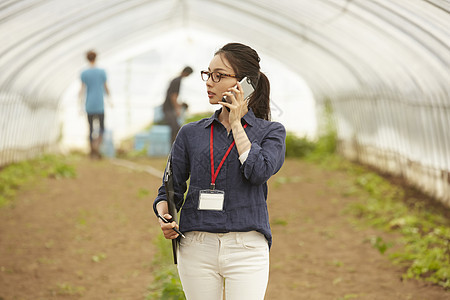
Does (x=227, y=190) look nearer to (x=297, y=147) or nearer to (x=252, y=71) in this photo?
(x=252, y=71)

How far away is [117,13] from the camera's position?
34.9ft

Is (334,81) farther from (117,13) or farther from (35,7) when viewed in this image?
(35,7)

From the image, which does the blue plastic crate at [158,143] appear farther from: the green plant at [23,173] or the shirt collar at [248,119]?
the shirt collar at [248,119]

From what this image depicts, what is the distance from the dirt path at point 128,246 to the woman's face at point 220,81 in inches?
125

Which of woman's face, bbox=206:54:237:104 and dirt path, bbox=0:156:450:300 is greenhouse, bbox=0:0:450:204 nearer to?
woman's face, bbox=206:54:237:104

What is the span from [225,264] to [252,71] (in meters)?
0.76

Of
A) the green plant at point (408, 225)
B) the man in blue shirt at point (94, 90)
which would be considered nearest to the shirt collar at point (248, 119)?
the green plant at point (408, 225)

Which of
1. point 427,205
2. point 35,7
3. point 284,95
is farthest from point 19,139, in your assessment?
point 284,95

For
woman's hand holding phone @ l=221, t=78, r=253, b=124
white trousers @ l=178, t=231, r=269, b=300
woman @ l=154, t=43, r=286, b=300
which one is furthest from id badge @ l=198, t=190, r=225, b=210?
woman's hand holding phone @ l=221, t=78, r=253, b=124

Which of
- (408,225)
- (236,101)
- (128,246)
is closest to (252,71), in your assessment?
(236,101)

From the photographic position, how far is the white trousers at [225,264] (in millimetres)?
2215

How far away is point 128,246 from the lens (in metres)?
6.78

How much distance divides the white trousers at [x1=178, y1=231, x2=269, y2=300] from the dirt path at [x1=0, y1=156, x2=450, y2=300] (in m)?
2.97

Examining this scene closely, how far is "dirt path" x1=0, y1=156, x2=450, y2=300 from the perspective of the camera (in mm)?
5281
